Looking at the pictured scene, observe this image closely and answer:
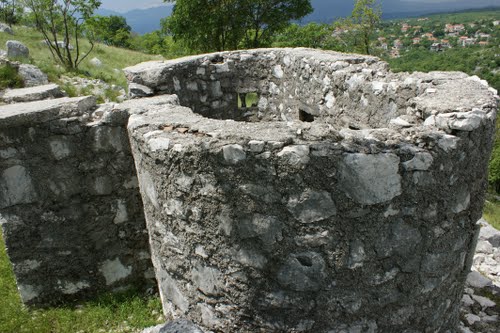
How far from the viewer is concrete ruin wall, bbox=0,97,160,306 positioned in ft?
14.6

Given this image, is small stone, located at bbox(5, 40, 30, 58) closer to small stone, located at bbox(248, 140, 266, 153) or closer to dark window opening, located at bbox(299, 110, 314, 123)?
dark window opening, located at bbox(299, 110, 314, 123)

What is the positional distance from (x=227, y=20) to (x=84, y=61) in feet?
22.2

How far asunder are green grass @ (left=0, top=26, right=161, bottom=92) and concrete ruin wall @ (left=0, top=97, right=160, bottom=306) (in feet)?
26.9

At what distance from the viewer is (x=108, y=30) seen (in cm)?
3034

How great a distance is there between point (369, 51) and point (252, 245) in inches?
837

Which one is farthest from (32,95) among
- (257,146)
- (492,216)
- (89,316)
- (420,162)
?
(492,216)

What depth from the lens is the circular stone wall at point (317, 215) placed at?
2.83 m

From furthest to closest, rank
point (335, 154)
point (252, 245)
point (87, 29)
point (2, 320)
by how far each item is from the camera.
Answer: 1. point (87, 29)
2. point (2, 320)
3. point (252, 245)
4. point (335, 154)

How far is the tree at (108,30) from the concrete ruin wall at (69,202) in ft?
47.6

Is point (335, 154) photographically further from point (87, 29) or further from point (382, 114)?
point (87, 29)

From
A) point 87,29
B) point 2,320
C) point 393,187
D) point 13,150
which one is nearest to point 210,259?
point 393,187

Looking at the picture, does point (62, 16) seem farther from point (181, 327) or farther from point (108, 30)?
point (181, 327)

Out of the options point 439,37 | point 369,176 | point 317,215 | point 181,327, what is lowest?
point 439,37

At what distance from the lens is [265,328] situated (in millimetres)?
3277
